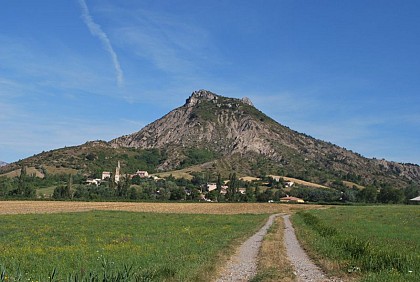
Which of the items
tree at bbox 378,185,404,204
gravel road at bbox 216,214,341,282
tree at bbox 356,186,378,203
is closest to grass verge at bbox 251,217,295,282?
gravel road at bbox 216,214,341,282

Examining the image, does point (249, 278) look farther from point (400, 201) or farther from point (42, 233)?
point (400, 201)

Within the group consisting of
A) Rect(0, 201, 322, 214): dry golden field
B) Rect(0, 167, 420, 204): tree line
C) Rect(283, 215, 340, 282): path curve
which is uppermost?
Rect(0, 167, 420, 204): tree line

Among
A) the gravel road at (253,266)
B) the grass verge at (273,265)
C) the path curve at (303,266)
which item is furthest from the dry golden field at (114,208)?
the path curve at (303,266)

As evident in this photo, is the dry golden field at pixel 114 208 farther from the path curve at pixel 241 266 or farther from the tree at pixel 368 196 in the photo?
the tree at pixel 368 196

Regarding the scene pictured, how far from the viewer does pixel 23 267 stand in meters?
16.5

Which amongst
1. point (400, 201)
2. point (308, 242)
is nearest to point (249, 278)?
point (308, 242)

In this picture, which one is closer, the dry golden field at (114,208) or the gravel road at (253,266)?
the gravel road at (253,266)

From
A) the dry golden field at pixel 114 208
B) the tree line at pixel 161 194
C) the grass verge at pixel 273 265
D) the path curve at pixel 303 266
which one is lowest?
the path curve at pixel 303 266

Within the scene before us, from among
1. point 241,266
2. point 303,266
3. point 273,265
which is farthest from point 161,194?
point 303,266

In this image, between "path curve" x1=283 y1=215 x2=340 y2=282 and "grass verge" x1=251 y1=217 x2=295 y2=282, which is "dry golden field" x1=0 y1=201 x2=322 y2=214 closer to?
"grass verge" x1=251 y1=217 x2=295 y2=282

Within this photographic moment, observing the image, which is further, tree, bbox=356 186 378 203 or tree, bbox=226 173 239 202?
tree, bbox=356 186 378 203

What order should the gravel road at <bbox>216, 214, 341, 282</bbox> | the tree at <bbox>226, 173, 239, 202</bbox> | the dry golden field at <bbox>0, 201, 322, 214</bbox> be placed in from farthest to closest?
1. the tree at <bbox>226, 173, 239, 202</bbox>
2. the dry golden field at <bbox>0, 201, 322, 214</bbox>
3. the gravel road at <bbox>216, 214, 341, 282</bbox>

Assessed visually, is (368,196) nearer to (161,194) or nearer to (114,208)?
(161,194)

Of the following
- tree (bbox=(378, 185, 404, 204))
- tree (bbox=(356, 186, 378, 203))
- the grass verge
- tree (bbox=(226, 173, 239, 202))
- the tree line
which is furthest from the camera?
tree (bbox=(356, 186, 378, 203))
